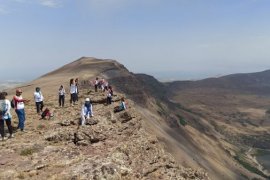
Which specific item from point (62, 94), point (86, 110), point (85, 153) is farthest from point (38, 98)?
point (85, 153)

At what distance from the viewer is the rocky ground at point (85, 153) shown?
2036 cm

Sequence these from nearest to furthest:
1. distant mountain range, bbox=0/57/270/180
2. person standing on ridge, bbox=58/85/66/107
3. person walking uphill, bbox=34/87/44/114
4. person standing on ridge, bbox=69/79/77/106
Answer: distant mountain range, bbox=0/57/270/180, person walking uphill, bbox=34/87/44/114, person standing on ridge, bbox=58/85/66/107, person standing on ridge, bbox=69/79/77/106

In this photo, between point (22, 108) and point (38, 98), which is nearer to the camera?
point (22, 108)

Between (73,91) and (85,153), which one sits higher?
(73,91)

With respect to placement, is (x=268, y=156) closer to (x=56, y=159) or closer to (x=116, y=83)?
(x=116, y=83)

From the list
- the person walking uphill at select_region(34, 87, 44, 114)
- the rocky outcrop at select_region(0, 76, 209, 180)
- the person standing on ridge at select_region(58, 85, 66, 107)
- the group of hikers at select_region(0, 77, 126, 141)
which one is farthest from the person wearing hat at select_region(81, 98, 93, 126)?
the person standing on ridge at select_region(58, 85, 66, 107)

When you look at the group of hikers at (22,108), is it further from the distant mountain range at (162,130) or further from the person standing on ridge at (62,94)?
the distant mountain range at (162,130)

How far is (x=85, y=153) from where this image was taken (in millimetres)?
23812

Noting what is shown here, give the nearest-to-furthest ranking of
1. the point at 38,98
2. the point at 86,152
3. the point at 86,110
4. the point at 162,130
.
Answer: the point at 86,152, the point at 86,110, the point at 38,98, the point at 162,130

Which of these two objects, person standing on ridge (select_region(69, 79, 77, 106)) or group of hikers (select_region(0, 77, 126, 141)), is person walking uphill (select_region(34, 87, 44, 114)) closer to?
group of hikers (select_region(0, 77, 126, 141))

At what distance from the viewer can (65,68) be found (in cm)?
11981

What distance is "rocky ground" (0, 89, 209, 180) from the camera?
20359 millimetres

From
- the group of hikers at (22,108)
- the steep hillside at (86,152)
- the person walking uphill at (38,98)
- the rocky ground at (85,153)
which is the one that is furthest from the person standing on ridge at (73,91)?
the rocky ground at (85,153)

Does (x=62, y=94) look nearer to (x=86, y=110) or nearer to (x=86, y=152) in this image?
(x=86, y=110)
